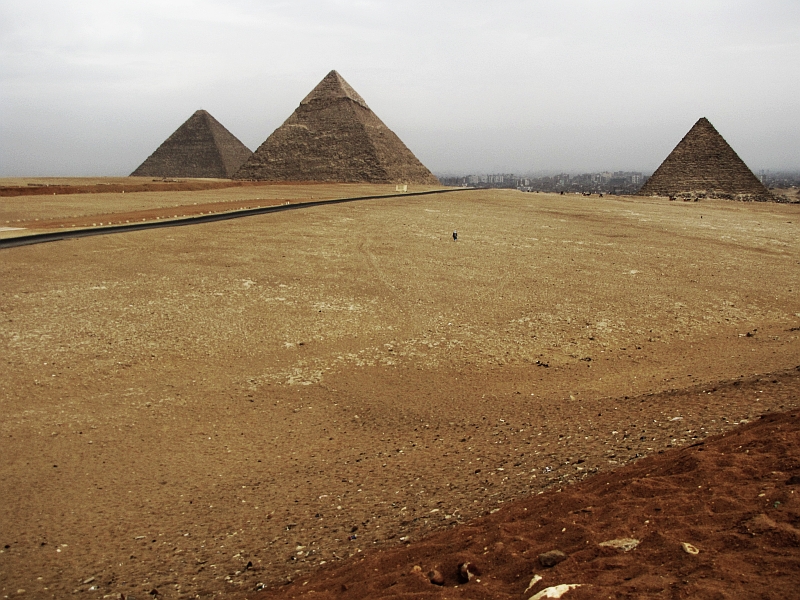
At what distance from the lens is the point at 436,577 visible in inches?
138

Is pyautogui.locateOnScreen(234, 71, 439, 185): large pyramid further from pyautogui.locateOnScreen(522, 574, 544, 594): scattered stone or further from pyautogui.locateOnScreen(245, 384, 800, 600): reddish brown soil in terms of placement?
pyautogui.locateOnScreen(522, 574, 544, 594): scattered stone

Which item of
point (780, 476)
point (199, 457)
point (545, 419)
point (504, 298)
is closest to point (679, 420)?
point (545, 419)

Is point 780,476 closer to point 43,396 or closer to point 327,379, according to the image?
point 327,379

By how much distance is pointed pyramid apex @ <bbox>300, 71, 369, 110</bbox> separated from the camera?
107000 mm

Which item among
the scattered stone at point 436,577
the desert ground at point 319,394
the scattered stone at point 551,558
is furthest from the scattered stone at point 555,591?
the scattered stone at point 436,577

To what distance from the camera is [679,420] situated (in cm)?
630

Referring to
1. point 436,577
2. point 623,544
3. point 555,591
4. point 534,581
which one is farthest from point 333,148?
point 555,591

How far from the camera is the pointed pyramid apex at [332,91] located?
107 m

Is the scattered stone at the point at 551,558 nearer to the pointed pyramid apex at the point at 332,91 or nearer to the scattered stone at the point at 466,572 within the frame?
the scattered stone at the point at 466,572

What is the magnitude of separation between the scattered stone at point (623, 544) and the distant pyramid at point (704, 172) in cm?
7034

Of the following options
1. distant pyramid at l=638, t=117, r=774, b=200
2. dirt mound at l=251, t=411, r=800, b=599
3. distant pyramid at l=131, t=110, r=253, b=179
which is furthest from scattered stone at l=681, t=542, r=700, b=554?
distant pyramid at l=131, t=110, r=253, b=179

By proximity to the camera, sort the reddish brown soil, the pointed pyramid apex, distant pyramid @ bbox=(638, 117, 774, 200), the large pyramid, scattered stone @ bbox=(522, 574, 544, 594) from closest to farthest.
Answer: the reddish brown soil → scattered stone @ bbox=(522, 574, 544, 594) → distant pyramid @ bbox=(638, 117, 774, 200) → the large pyramid → the pointed pyramid apex

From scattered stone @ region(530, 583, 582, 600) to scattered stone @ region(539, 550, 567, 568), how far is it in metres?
0.31

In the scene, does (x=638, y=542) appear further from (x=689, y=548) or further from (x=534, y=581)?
(x=534, y=581)
